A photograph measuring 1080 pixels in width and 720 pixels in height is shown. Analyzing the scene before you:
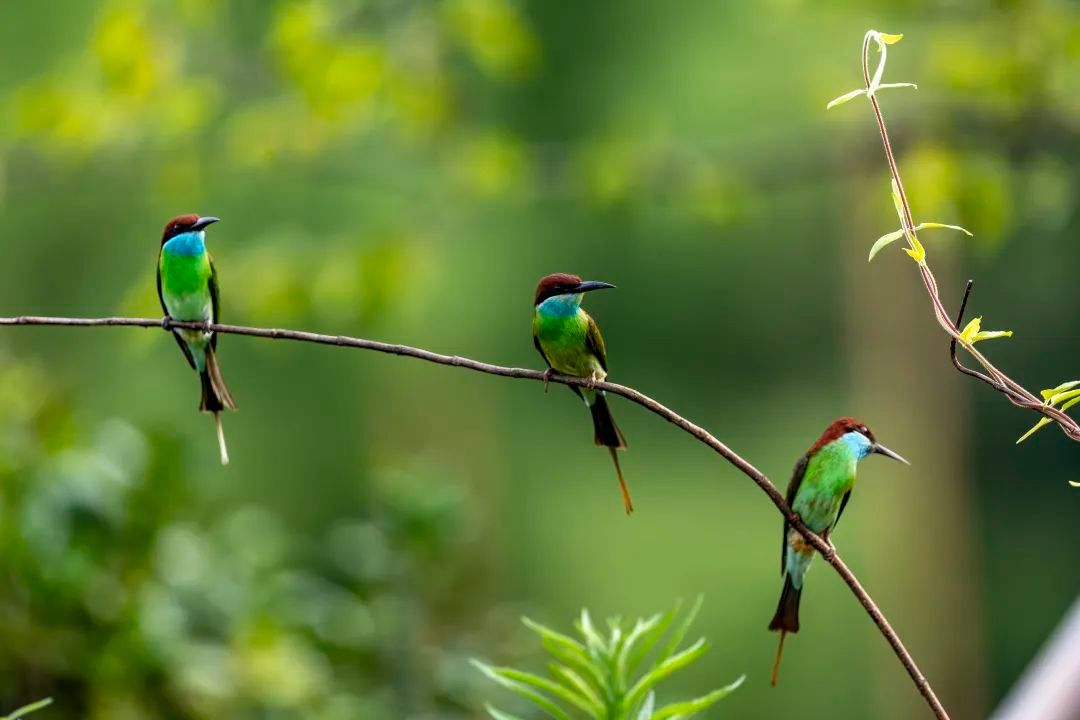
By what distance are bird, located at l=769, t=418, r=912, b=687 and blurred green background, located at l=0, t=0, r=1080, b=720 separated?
3.25 feet

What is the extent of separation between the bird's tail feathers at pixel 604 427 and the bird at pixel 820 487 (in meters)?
0.10

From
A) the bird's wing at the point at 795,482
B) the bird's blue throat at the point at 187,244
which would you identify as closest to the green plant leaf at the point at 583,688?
the bird's wing at the point at 795,482

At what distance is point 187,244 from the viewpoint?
0.88 m

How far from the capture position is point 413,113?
226 centimetres

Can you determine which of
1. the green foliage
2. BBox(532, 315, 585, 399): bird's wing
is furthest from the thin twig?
the green foliage

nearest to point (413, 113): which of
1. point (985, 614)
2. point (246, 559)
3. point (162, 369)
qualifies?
point (246, 559)

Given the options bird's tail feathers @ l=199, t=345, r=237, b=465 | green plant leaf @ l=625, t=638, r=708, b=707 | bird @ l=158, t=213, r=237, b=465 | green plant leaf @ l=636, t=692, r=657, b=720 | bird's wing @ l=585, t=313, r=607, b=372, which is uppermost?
bird @ l=158, t=213, r=237, b=465

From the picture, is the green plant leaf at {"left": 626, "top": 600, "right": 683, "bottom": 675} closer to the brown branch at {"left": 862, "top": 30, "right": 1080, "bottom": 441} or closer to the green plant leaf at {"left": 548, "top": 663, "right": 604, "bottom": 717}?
the green plant leaf at {"left": 548, "top": 663, "right": 604, "bottom": 717}

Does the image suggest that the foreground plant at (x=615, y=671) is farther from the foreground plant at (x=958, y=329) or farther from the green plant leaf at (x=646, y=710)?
the foreground plant at (x=958, y=329)

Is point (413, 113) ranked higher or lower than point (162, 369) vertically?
lower

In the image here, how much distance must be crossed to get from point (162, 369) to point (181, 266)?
4.90 metres

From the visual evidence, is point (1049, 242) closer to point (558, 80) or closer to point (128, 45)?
point (558, 80)

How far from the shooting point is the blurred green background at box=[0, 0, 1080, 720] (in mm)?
1663

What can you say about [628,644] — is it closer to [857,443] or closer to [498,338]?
[857,443]
